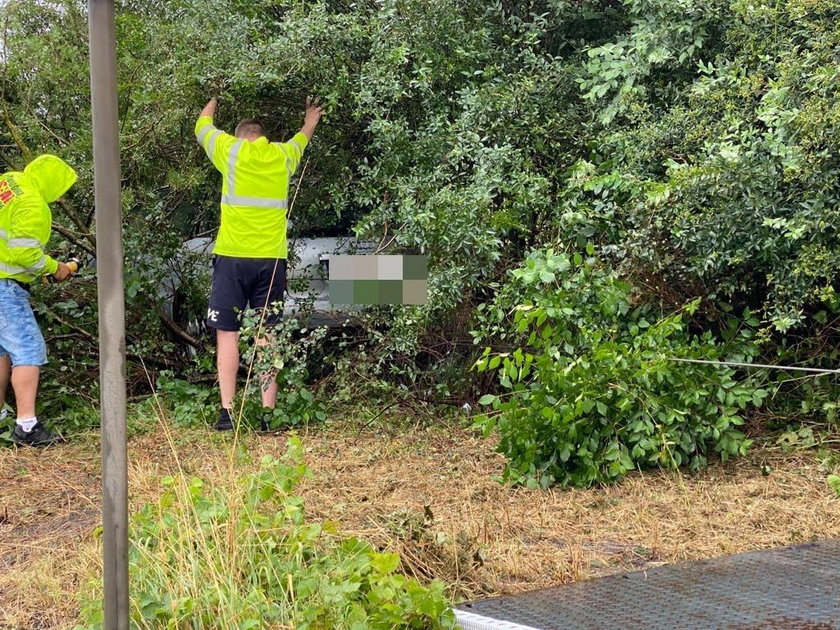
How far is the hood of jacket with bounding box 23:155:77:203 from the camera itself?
6.03m

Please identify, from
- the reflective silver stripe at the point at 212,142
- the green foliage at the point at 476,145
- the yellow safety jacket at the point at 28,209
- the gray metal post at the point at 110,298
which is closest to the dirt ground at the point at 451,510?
the green foliage at the point at 476,145

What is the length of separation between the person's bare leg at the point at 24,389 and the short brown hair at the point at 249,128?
2.03 metres

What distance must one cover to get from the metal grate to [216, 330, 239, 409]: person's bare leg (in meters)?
3.51

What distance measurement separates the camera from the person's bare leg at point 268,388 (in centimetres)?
626

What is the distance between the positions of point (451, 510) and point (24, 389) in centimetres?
318

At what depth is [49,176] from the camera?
606 centimetres

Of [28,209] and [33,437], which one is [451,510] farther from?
[28,209]

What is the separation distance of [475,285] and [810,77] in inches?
88.0

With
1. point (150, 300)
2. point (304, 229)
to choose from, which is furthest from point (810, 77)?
point (150, 300)

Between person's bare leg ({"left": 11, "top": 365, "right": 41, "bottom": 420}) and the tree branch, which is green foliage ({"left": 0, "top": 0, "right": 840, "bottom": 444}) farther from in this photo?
person's bare leg ({"left": 11, "top": 365, "right": 41, "bottom": 420})

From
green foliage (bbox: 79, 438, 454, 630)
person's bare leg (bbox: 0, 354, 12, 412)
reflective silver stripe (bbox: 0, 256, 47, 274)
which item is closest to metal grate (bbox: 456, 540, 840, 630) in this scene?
green foliage (bbox: 79, 438, 454, 630)

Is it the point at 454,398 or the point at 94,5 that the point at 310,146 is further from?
the point at 94,5

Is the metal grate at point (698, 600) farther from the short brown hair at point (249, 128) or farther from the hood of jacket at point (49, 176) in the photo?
the hood of jacket at point (49, 176)

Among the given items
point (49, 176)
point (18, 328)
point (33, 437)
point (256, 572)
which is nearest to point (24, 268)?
point (18, 328)
